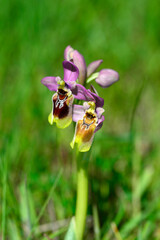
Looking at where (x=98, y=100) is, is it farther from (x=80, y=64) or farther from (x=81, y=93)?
(x=80, y=64)

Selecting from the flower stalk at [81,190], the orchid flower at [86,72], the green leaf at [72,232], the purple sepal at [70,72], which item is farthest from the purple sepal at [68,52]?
the green leaf at [72,232]

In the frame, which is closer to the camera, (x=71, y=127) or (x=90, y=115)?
(x=90, y=115)

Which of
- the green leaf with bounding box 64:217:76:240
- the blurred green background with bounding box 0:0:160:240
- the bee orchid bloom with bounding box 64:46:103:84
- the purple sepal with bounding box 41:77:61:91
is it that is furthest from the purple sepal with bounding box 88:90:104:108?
the green leaf with bounding box 64:217:76:240

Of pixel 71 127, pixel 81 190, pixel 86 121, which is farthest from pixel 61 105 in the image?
pixel 71 127

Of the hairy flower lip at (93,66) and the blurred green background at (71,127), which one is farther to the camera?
the blurred green background at (71,127)

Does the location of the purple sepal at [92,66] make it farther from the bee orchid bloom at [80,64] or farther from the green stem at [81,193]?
the green stem at [81,193]

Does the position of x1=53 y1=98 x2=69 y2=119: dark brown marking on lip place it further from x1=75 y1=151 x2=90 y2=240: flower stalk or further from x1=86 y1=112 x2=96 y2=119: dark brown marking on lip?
x1=75 y1=151 x2=90 y2=240: flower stalk
